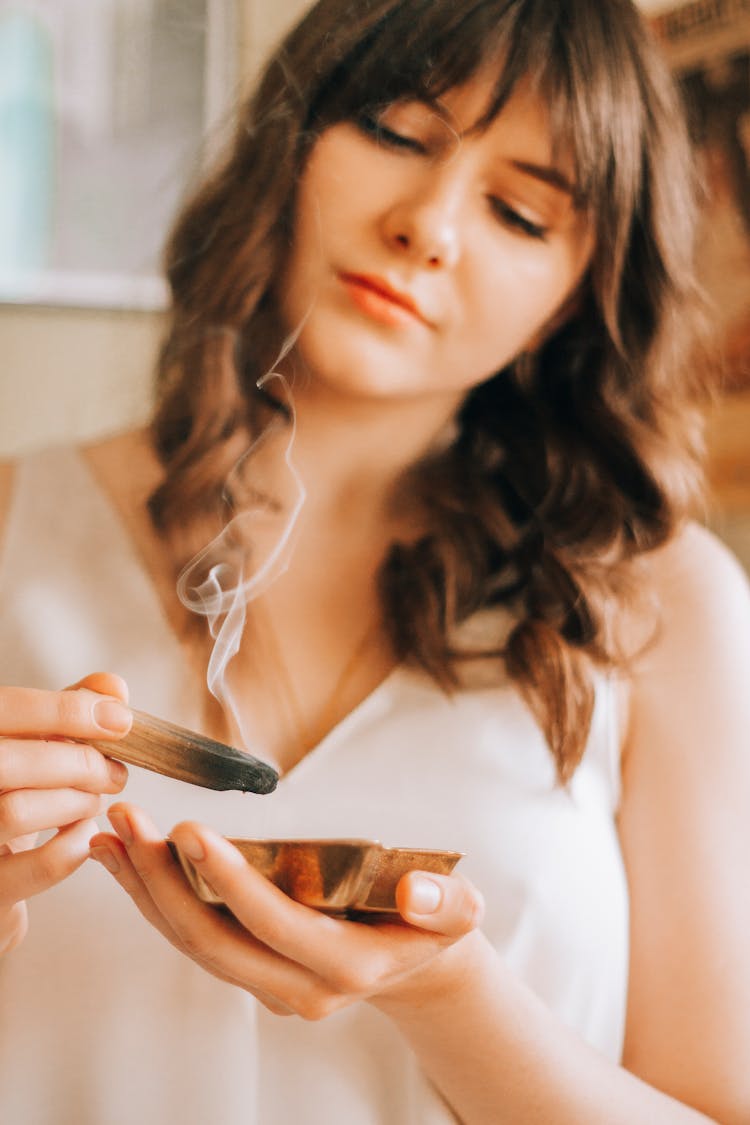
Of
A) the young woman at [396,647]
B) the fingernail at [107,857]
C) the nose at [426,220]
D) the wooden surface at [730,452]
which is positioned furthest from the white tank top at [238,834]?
the wooden surface at [730,452]

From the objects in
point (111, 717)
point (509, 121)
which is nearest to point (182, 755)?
point (111, 717)

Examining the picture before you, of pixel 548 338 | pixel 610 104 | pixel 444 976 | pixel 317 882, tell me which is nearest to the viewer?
pixel 317 882

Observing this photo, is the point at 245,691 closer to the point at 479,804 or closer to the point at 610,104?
the point at 479,804

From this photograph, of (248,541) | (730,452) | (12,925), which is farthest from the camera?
(730,452)

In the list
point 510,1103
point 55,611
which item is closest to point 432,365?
point 55,611

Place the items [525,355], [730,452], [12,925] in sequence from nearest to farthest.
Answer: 1. [12,925]
2. [525,355]
3. [730,452]

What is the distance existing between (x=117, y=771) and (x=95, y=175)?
38 centimetres

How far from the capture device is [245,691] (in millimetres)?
616

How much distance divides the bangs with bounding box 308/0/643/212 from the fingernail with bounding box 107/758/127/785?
368mm

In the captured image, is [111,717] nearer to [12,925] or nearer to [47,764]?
[47,764]

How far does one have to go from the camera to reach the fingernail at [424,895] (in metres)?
0.42

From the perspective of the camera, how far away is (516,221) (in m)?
0.61

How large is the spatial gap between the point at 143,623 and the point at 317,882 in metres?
0.26

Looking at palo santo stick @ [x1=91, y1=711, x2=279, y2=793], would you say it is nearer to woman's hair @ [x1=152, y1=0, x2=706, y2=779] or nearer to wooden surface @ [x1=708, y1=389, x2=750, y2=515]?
woman's hair @ [x1=152, y1=0, x2=706, y2=779]
